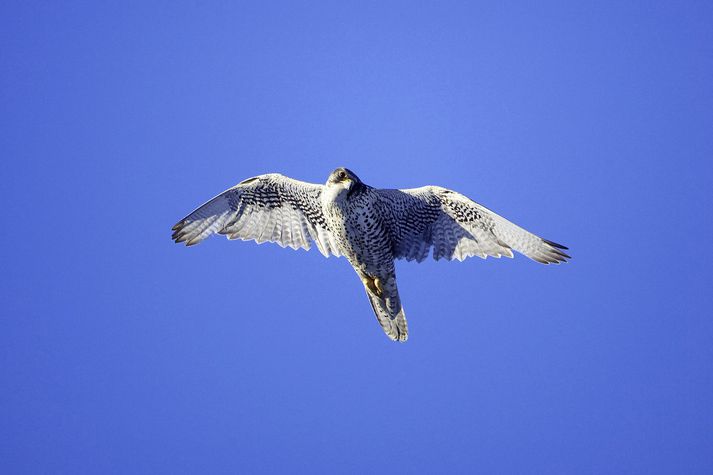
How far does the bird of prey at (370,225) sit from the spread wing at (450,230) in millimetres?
13

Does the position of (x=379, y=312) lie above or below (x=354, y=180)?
below

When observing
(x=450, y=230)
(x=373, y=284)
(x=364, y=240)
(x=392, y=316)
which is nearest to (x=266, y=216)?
(x=364, y=240)

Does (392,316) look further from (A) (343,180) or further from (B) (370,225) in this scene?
(A) (343,180)

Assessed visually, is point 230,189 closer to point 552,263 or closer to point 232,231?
point 232,231

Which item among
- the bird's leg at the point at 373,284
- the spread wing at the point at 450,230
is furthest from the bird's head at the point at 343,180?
the bird's leg at the point at 373,284

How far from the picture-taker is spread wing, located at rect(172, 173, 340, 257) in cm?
989

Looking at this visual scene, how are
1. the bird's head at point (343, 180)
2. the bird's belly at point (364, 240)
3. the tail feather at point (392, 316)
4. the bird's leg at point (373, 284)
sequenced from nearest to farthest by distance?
the bird's head at point (343, 180)
the bird's belly at point (364, 240)
the bird's leg at point (373, 284)
the tail feather at point (392, 316)

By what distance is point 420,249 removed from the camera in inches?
391

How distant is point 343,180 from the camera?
8953 mm

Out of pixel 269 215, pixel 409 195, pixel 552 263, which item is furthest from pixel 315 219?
pixel 552 263

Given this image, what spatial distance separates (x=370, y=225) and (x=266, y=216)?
169 cm

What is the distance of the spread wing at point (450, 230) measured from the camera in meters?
9.34

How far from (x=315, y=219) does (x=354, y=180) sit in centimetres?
128

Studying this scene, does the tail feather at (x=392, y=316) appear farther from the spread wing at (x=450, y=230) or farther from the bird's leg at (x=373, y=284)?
the spread wing at (x=450, y=230)
